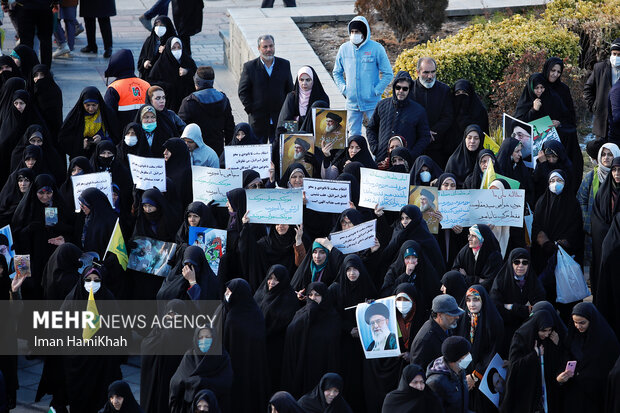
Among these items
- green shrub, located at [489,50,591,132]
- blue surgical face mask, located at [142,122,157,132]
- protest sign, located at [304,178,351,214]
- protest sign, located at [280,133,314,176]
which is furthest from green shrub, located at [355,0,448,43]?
protest sign, located at [304,178,351,214]

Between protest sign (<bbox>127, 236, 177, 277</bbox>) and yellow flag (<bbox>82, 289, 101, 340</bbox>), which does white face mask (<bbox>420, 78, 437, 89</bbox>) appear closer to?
protest sign (<bbox>127, 236, 177, 277</bbox>)

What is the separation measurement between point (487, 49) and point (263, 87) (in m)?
3.16

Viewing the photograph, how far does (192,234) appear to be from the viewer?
9.81 m

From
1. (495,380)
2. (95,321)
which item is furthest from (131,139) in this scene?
(495,380)

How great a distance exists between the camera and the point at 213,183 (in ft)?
34.8

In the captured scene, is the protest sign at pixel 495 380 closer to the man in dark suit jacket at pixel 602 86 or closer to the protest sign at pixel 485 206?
the protest sign at pixel 485 206

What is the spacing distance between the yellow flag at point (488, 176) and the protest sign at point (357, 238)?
136 cm

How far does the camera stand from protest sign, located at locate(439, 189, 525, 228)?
1008 cm

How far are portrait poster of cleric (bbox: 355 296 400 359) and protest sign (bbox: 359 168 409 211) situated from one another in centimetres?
154

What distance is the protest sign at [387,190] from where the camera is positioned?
10.3 m

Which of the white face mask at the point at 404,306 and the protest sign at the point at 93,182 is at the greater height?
the protest sign at the point at 93,182

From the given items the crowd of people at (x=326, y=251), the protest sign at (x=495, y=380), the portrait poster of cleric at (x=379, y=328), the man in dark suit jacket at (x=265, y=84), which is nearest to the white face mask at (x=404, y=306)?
the crowd of people at (x=326, y=251)

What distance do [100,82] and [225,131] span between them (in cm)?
418

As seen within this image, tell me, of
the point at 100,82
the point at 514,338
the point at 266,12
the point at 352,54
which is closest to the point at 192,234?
the point at 514,338
